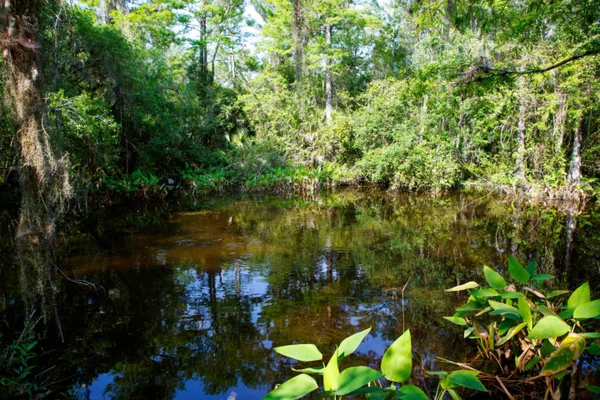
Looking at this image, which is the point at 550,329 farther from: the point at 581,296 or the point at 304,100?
the point at 304,100

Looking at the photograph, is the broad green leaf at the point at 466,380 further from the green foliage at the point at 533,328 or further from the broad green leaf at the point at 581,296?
the broad green leaf at the point at 581,296

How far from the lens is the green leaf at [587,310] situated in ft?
7.77

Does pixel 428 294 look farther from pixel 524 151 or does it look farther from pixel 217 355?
pixel 524 151

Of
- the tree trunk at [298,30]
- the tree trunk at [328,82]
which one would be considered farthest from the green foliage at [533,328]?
the tree trunk at [298,30]

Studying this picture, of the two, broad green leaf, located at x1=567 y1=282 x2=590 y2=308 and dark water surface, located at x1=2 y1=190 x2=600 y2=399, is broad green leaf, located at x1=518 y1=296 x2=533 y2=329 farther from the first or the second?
dark water surface, located at x1=2 y1=190 x2=600 y2=399

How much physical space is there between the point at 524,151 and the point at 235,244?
9.73 metres

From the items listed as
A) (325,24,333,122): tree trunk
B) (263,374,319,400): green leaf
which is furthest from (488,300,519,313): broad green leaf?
(325,24,333,122): tree trunk

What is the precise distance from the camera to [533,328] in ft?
7.62

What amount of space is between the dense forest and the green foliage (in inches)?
80.4

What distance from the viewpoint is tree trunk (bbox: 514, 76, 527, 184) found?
481 inches

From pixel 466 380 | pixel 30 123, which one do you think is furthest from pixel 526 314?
pixel 30 123

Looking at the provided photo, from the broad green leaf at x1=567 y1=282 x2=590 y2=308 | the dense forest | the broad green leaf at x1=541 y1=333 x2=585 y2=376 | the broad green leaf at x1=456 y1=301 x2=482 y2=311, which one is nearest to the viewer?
the broad green leaf at x1=541 y1=333 x2=585 y2=376

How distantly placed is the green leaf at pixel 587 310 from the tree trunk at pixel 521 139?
11051 millimetres

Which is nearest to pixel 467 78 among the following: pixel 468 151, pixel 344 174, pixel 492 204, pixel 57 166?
pixel 57 166
